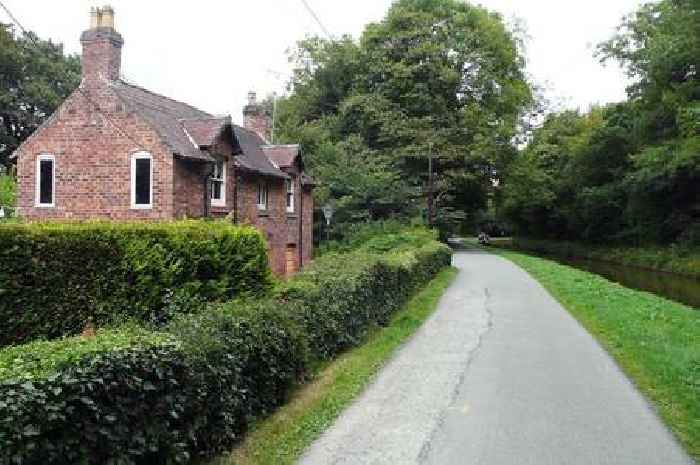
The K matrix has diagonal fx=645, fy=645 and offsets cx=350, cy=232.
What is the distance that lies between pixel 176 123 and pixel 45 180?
4369 millimetres

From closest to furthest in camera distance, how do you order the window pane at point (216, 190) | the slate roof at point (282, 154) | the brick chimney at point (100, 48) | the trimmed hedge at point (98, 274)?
the trimmed hedge at point (98, 274) → the brick chimney at point (100, 48) → the window pane at point (216, 190) → the slate roof at point (282, 154)

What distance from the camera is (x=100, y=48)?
774 inches

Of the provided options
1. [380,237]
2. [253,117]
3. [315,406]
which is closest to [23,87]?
[253,117]

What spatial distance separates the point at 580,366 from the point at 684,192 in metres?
39.6

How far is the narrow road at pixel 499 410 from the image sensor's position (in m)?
6.20

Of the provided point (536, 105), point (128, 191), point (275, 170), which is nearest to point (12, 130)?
point (275, 170)

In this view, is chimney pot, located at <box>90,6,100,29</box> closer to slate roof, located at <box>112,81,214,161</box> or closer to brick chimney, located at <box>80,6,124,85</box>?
brick chimney, located at <box>80,6,124,85</box>

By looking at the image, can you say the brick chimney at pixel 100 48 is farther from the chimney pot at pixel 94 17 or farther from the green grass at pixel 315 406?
the green grass at pixel 315 406

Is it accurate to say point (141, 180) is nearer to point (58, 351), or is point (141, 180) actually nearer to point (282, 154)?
point (282, 154)

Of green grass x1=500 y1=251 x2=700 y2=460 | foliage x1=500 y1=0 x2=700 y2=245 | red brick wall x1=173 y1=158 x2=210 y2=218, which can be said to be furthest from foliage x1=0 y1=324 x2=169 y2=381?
foliage x1=500 y1=0 x2=700 y2=245

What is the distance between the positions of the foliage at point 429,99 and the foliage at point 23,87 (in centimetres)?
1576

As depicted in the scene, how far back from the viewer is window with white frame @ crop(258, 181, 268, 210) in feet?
80.8

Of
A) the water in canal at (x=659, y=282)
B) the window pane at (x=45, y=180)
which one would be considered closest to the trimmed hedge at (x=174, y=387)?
the window pane at (x=45, y=180)

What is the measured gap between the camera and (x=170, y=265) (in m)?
12.3
